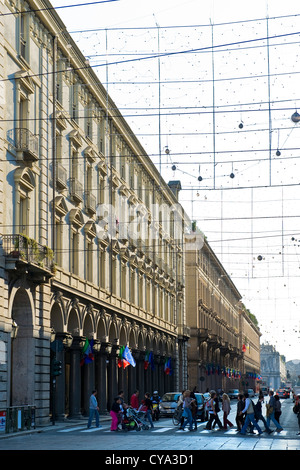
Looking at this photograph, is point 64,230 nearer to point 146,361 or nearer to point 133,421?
point 133,421

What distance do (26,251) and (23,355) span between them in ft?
14.7

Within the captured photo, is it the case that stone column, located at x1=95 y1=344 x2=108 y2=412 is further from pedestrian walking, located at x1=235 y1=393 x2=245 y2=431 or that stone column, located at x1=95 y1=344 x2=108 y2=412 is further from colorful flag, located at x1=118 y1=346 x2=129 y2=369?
pedestrian walking, located at x1=235 y1=393 x2=245 y2=431

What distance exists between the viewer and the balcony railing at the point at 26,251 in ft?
102

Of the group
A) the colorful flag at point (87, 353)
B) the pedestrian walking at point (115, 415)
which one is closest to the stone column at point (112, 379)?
the colorful flag at point (87, 353)

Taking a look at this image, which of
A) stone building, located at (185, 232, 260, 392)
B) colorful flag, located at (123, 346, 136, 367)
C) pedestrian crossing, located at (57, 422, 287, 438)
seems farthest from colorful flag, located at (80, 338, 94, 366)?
stone building, located at (185, 232, 260, 392)

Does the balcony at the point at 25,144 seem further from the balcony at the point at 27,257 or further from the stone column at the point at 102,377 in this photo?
the stone column at the point at 102,377

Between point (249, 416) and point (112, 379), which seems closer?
point (249, 416)

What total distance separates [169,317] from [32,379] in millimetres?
37143

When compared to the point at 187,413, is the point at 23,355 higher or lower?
higher

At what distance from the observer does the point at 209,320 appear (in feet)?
313

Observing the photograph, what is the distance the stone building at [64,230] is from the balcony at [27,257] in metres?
0.05

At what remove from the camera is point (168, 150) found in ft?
112

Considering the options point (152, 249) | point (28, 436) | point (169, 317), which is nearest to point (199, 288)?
point (169, 317)

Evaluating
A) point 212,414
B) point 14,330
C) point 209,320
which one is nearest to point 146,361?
point 212,414
